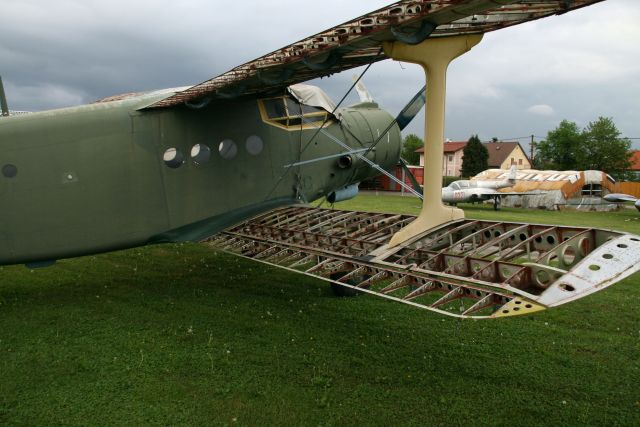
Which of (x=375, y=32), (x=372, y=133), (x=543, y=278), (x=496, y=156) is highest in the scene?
(x=375, y=32)

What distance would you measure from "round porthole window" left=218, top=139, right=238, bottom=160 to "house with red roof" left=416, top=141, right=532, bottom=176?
71.5 meters

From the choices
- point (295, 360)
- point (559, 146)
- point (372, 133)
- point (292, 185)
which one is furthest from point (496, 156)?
point (295, 360)

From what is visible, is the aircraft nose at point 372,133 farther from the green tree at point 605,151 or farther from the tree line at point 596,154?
the green tree at point 605,151

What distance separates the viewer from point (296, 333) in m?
5.76

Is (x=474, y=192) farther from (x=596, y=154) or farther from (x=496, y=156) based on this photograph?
(x=496, y=156)

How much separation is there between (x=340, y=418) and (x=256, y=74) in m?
3.48

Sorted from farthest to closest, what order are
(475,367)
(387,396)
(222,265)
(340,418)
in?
(222,265)
(475,367)
(387,396)
(340,418)

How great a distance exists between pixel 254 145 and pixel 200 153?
0.91 metres

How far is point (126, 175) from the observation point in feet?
19.9

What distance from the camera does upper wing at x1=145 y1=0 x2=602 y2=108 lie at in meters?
3.23

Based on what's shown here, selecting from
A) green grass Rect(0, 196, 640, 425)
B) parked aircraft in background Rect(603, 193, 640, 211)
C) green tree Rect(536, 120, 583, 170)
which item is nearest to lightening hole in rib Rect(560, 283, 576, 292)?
green grass Rect(0, 196, 640, 425)

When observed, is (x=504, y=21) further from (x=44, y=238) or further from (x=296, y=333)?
(x=44, y=238)

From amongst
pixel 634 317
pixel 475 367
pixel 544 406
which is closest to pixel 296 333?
Answer: pixel 475 367

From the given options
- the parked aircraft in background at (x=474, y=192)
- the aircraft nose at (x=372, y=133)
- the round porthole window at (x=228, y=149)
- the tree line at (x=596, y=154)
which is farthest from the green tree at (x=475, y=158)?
the round porthole window at (x=228, y=149)
